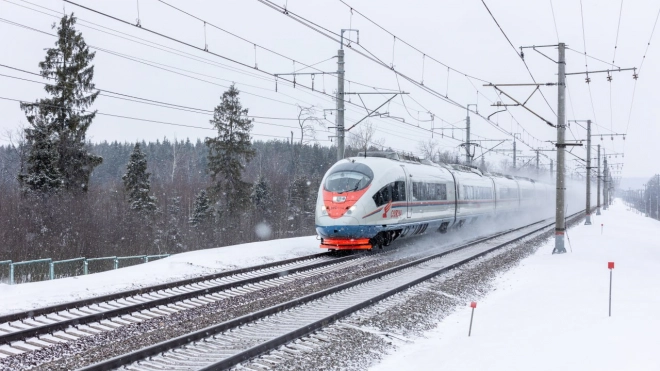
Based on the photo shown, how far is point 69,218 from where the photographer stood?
3562 cm

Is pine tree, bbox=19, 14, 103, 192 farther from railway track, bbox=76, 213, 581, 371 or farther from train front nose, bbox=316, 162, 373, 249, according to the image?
railway track, bbox=76, 213, 581, 371

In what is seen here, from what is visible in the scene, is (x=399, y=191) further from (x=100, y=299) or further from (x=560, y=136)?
(x=100, y=299)

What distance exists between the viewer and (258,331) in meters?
9.32

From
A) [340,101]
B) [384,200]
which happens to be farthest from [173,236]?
[384,200]

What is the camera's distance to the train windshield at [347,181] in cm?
1973

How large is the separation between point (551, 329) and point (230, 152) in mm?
41557

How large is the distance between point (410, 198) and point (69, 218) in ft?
74.5

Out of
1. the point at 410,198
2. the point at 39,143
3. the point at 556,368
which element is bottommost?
the point at 556,368

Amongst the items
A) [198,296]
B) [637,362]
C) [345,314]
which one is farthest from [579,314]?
[198,296]

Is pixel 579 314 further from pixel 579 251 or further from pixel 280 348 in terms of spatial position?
pixel 579 251

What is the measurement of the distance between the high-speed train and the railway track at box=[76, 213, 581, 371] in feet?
15.7

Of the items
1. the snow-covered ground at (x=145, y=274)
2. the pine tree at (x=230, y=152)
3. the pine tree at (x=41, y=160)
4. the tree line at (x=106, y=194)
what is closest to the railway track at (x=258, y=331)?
the snow-covered ground at (x=145, y=274)

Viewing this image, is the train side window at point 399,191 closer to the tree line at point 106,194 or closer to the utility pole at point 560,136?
the utility pole at point 560,136

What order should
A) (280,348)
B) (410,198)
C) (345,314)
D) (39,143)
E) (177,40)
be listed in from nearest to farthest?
1. (280,348)
2. (345,314)
3. (177,40)
4. (410,198)
5. (39,143)
